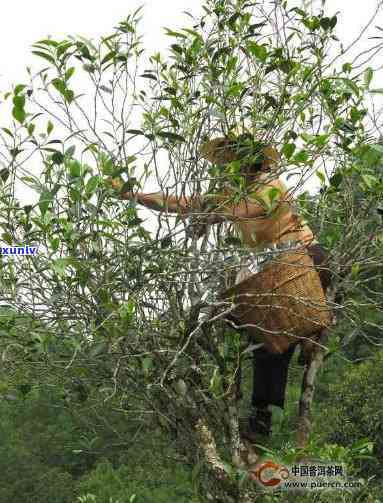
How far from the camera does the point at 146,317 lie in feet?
10.1

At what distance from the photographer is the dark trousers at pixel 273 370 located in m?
3.65

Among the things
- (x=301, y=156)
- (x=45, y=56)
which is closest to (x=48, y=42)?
(x=45, y=56)

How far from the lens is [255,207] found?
309 cm

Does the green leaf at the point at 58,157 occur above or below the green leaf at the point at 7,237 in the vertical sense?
above

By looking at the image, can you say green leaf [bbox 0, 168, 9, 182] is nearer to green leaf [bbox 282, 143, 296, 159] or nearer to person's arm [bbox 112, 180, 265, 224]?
person's arm [bbox 112, 180, 265, 224]

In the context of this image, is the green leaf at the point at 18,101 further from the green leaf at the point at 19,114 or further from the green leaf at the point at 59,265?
the green leaf at the point at 59,265

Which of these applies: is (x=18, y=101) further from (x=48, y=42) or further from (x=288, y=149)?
(x=288, y=149)

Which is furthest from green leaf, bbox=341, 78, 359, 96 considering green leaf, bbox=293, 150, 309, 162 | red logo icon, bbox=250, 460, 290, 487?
red logo icon, bbox=250, 460, 290, 487

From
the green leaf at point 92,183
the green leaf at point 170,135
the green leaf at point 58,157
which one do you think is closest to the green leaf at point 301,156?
the green leaf at point 170,135

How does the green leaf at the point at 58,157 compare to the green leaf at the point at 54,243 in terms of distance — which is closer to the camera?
the green leaf at the point at 54,243

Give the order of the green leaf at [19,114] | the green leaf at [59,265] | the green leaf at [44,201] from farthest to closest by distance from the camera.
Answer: the green leaf at [19,114], the green leaf at [44,201], the green leaf at [59,265]

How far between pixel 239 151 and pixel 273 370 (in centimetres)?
115

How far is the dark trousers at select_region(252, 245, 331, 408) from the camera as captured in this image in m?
3.65

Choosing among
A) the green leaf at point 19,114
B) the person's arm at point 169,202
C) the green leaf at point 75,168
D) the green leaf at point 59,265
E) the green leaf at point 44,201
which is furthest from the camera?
the person's arm at point 169,202
